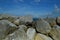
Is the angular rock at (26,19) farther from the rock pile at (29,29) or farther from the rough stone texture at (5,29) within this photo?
the rough stone texture at (5,29)

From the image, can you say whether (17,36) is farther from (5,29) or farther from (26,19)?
(26,19)

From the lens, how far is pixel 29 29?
144 inches

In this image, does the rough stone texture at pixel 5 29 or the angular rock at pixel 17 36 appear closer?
the angular rock at pixel 17 36

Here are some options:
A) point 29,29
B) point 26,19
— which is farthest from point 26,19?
point 29,29

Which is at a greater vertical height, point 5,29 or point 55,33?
point 5,29

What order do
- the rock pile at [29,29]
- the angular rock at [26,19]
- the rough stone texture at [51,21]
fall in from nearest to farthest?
the rock pile at [29,29] → the angular rock at [26,19] → the rough stone texture at [51,21]

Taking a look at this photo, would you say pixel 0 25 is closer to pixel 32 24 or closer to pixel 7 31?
pixel 7 31

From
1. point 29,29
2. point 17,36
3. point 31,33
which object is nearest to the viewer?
point 17,36

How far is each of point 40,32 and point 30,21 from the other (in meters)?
0.55

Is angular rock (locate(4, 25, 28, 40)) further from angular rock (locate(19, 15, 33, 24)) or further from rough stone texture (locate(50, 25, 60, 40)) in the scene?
angular rock (locate(19, 15, 33, 24))

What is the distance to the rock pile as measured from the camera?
9.46 ft

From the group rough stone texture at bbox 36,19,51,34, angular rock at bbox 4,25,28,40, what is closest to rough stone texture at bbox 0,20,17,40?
angular rock at bbox 4,25,28,40

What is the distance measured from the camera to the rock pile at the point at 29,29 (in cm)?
288

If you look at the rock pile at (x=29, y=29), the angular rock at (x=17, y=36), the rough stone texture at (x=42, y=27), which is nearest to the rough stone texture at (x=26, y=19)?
the rock pile at (x=29, y=29)
